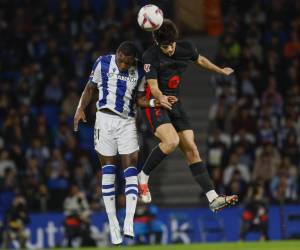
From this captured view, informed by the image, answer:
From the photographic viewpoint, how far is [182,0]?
92.5 ft

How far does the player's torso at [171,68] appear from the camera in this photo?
15203 millimetres

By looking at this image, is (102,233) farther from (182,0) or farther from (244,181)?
(182,0)

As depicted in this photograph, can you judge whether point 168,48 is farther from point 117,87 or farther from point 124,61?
point 117,87

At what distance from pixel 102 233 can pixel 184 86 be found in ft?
18.0

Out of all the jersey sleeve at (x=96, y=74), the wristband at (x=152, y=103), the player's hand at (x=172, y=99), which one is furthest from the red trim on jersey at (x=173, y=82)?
the jersey sleeve at (x=96, y=74)

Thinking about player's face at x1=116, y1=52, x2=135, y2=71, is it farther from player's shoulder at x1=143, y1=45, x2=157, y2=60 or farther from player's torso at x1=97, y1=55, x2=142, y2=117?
player's shoulder at x1=143, y1=45, x2=157, y2=60

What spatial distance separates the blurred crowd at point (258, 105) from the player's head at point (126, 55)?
682 centimetres

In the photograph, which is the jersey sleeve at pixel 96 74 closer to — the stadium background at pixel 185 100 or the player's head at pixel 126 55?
the player's head at pixel 126 55

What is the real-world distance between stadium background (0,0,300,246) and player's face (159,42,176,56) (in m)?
6.86

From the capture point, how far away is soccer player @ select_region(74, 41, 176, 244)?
15.4 m

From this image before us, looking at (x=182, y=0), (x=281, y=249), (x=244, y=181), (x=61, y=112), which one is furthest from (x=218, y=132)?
(x=281, y=249)

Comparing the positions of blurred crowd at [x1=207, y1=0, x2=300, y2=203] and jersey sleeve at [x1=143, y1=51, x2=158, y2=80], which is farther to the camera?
blurred crowd at [x1=207, y1=0, x2=300, y2=203]

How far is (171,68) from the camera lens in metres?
15.2

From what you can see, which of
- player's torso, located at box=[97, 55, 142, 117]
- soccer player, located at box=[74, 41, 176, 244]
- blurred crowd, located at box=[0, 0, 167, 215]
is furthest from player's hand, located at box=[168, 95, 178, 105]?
blurred crowd, located at box=[0, 0, 167, 215]
